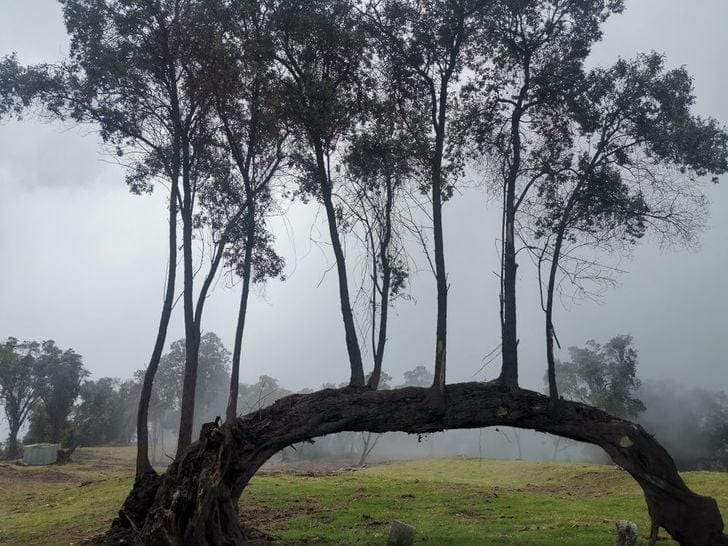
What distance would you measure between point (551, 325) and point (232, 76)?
13.5 meters

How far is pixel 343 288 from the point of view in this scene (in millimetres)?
16172

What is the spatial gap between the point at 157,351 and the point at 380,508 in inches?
403

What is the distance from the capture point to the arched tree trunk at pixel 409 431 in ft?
42.5

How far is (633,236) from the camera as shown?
1720cm

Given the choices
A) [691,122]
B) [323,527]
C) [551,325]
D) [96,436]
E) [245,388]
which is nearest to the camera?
[551,325]

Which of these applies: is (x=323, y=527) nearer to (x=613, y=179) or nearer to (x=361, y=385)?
(x=361, y=385)

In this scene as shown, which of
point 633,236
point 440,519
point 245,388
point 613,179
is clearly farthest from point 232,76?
point 245,388

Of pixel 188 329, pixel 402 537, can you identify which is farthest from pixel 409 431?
pixel 188 329

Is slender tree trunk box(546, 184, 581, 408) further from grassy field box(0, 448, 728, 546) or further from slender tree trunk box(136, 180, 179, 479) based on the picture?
slender tree trunk box(136, 180, 179, 479)

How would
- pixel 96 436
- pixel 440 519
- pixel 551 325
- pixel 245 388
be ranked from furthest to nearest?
1. pixel 245 388
2. pixel 96 436
3. pixel 440 519
4. pixel 551 325

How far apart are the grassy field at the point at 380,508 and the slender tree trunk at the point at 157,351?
2.58 meters

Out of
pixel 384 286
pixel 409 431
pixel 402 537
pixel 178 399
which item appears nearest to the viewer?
pixel 402 537

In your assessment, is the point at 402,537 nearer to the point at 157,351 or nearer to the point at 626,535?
the point at 626,535

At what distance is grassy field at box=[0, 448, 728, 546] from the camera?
1582cm
